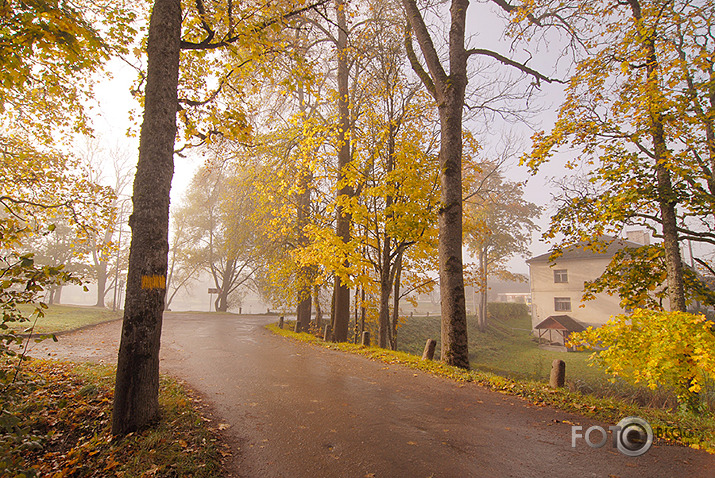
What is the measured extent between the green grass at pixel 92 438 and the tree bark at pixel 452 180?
560 centimetres

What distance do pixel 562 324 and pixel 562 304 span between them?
3732mm

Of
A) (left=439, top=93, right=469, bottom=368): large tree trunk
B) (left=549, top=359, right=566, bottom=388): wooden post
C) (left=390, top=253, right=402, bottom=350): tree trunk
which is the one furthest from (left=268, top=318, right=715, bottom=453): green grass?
(left=390, top=253, right=402, bottom=350): tree trunk

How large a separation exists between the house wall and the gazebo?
1.03 m

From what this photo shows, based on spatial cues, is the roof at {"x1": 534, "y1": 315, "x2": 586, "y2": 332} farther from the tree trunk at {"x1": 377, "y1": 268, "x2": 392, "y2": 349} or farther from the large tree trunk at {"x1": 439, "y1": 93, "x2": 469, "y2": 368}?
the large tree trunk at {"x1": 439, "y1": 93, "x2": 469, "y2": 368}

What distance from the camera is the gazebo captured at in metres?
25.8

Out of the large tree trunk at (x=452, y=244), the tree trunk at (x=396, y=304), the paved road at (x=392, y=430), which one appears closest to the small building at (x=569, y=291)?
the tree trunk at (x=396, y=304)

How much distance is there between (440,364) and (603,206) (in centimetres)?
581

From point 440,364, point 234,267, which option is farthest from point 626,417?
point 234,267

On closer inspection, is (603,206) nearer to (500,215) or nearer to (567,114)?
(567,114)

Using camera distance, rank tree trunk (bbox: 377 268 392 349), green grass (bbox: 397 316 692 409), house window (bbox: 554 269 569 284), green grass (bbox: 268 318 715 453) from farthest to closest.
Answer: house window (bbox: 554 269 569 284) < green grass (bbox: 397 316 692 409) < tree trunk (bbox: 377 268 392 349) < green grass (bbox: 268 318 715 453)

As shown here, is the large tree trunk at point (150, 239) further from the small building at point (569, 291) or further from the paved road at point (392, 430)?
the small building at point (569, 291)

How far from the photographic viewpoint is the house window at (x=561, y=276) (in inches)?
1158

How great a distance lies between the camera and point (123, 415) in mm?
4059

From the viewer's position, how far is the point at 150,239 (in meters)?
4.27
